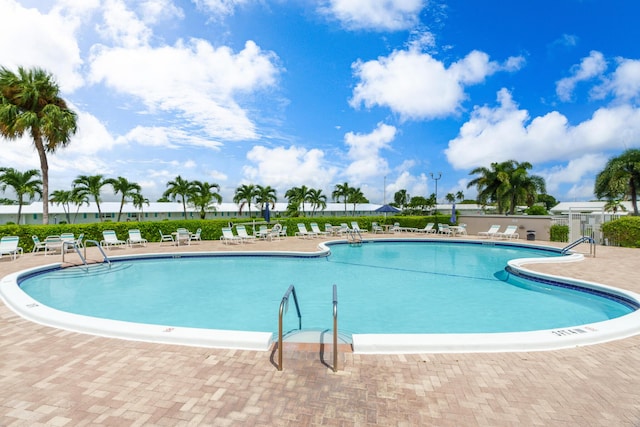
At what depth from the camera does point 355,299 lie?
25.6 feet

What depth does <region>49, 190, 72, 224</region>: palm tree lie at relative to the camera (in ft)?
142

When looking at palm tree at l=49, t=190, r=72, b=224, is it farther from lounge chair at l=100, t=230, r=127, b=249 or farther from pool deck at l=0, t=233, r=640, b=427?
pool deck at l=0, t=233, r=640, b=427

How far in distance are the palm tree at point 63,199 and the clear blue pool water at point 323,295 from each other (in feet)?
136

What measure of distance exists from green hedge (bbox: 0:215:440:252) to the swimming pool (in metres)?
4.66

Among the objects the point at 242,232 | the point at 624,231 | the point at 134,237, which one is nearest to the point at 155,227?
the point at 134,237

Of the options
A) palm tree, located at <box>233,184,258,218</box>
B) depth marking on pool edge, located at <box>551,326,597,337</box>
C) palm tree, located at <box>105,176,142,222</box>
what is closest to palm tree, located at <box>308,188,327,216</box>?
palm tree, located at <box>233,184,258,218</box>

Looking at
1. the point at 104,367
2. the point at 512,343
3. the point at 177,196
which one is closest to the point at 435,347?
the point at 512,343

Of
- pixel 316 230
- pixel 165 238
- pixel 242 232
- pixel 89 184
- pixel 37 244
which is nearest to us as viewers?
pixel 37 244

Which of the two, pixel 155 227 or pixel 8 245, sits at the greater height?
pixel 155 227

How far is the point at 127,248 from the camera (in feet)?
48.5

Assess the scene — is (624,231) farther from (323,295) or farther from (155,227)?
(155,227)

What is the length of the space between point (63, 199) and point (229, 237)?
40.8m

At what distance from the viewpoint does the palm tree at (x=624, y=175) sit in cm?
2070

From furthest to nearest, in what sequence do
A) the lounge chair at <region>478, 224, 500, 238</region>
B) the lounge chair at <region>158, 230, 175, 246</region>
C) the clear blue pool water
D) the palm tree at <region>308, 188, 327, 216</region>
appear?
the palm tree at <region>308, 188, 327, 216</region> < the lounge chair at <region>478, 224, 500, 238</region> < the lounge chair at <region>158, 230, 175, 246</region> < the clear blue pool water
